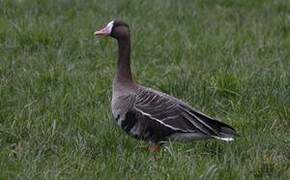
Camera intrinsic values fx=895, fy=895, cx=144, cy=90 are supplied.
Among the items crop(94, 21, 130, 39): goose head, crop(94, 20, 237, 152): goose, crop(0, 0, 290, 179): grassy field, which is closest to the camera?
crop(0, 0, 290, 179): grassy field

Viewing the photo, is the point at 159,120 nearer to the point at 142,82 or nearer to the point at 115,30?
the point at 115,30

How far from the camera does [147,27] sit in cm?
1050

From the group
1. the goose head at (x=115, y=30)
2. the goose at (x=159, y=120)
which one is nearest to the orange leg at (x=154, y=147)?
the goose at (x=159, y=120)

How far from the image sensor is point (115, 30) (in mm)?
6688

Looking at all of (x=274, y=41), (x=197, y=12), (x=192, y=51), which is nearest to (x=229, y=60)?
(x=192, y=51)

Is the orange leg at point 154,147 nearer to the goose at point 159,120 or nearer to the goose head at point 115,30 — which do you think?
the goose at point 159,120

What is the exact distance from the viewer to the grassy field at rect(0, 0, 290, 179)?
5.69 metres

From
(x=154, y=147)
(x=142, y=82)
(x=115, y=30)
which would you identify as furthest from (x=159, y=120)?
(x=142, y=82)

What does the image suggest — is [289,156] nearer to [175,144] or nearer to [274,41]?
[175,144]

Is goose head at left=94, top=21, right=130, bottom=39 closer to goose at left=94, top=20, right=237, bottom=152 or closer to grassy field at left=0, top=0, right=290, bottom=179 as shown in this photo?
goose at left=94, top=20, right=237, bottom=152

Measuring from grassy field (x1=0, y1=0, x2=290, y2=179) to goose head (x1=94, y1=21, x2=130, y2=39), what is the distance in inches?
25.9

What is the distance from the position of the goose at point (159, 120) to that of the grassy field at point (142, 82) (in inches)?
4.4

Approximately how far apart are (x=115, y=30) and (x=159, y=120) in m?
0.91

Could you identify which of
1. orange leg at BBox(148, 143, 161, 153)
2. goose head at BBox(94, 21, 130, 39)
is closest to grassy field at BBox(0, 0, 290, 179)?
orange leg at BBox(148, 143, 161, 153)
